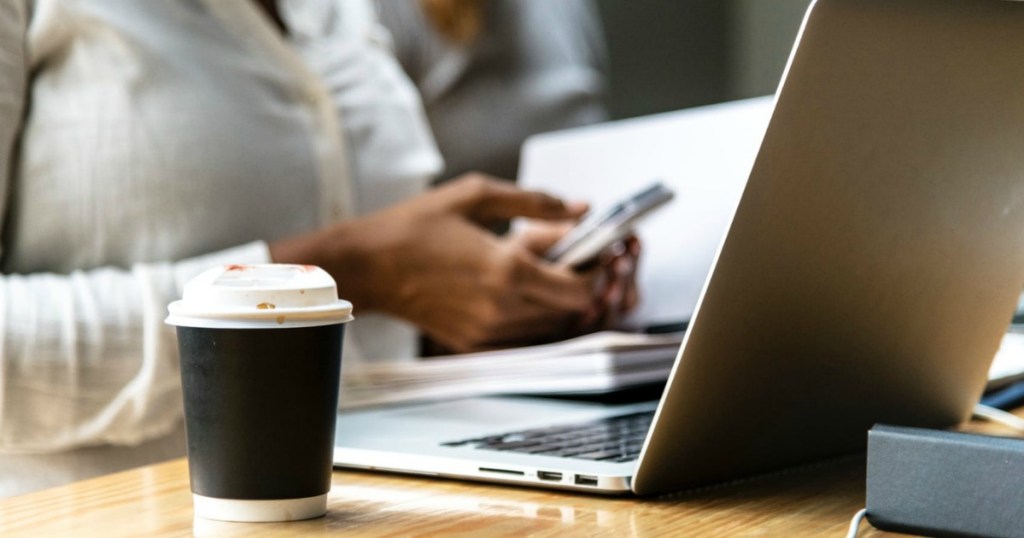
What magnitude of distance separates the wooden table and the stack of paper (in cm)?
19

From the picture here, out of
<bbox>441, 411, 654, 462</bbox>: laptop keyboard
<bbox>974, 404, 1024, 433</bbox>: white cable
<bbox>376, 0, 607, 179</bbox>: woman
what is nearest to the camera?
<bbox>441, 411, 654, 462</bbox>: laptop keyboard

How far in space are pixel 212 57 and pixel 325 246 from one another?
209 millimetres

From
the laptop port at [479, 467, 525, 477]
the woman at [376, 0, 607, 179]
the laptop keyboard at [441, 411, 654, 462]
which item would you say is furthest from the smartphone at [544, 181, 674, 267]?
the woman at [376, 0, 607, 179]

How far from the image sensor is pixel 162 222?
2.92 ft

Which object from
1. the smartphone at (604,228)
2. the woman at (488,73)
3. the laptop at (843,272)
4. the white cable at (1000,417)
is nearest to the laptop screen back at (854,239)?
the laptop at (843,272)

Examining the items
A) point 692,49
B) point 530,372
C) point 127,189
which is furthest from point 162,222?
point 692,49

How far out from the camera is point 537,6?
1553mm

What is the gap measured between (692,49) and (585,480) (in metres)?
2.25

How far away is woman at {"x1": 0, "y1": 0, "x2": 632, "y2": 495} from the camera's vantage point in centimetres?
77

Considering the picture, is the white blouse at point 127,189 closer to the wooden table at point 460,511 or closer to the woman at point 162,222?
the woman at point 162,222

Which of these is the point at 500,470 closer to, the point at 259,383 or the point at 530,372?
the point at 259,383

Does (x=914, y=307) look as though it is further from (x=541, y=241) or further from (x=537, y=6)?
(x=537, y=6)

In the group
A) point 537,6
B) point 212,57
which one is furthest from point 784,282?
point 537,6

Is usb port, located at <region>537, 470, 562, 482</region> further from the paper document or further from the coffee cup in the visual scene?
the paper document
